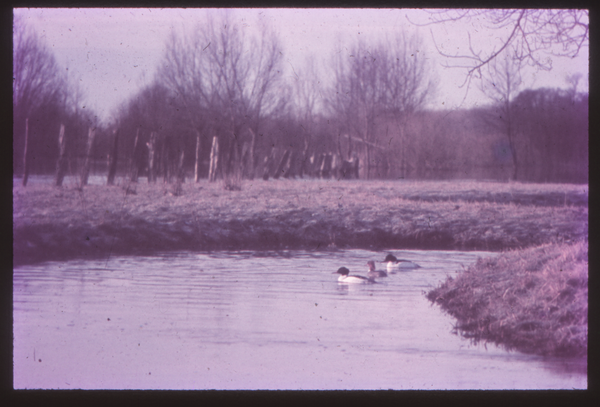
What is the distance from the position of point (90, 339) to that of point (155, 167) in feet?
49.1

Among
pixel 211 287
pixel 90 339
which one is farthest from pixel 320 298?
pixel 90 339

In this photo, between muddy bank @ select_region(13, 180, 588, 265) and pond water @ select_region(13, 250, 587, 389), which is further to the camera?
muddy bank @ select_region(13, 180, 588, 265)

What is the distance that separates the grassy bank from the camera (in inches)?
269

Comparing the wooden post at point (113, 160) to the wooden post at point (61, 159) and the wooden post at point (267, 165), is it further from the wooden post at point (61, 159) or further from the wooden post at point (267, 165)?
the wooden post at point (267, 165)

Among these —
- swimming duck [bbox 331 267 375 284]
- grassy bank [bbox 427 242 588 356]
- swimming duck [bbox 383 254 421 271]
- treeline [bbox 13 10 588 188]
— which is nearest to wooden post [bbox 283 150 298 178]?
treeline [bbox 13 10 588 188]

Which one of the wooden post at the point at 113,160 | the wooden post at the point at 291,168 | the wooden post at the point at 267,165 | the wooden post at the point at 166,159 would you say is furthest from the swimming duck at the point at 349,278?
the wooden post at the point at 291,168

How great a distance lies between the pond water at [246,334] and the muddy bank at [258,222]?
1820mm

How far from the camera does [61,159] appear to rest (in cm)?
1703

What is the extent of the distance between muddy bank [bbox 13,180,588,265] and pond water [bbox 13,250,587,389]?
182 centimetres

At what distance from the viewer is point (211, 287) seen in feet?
33.3

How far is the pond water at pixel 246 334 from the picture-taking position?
20.9ft

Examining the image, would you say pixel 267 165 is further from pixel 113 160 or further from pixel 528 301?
pixel 528 301

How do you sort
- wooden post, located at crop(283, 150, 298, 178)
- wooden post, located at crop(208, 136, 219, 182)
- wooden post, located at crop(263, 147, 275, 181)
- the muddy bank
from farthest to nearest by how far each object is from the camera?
wooden post, located at crop(283, 150, 298, 178), wooden post, located at crop(263, 147, 275, 181), wooden post, located at crop(208, 136, 219, 182), the muddy bank

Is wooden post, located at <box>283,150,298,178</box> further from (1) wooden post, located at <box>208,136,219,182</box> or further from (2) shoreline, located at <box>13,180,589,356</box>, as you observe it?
(2) shoreline, located at <box>13,180,589,356</box>
